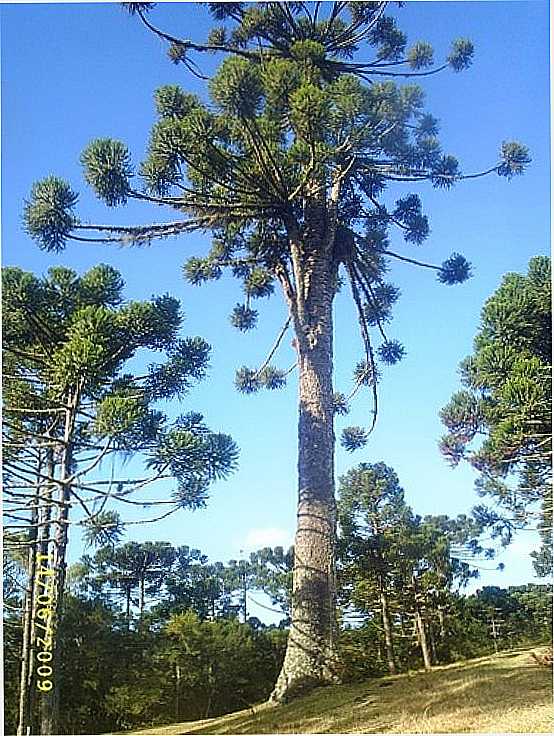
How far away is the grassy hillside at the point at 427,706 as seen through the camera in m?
1.77

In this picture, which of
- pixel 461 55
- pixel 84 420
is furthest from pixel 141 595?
pixel 461 55

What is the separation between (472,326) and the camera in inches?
77.0

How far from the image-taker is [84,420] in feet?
6.28

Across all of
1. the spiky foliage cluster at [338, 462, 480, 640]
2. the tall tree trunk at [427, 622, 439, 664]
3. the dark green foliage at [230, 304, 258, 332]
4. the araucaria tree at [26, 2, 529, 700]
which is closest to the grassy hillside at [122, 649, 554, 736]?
the tall tree trunk at [427, 622, 439, 664]

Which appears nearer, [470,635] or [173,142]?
[470,635]

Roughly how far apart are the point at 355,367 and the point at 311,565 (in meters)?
0.40

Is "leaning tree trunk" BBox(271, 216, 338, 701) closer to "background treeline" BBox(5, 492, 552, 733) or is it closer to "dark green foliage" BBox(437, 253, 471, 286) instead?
"background treeline" BBox(5, 492, 552, 733)

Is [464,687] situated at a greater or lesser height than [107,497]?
lesser

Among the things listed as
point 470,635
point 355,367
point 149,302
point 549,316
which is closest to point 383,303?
point 355,367

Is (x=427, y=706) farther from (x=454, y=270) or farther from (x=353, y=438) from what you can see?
(x=454, y=270)

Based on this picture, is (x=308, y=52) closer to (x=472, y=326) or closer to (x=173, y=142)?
(x=173, y=142)

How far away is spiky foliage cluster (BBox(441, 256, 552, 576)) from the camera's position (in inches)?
75.0

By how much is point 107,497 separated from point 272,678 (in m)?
0.47

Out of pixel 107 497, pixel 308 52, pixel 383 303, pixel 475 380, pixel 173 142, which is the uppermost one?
pixel 308 52
